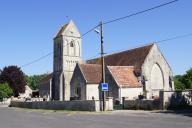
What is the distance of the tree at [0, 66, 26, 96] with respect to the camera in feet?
297

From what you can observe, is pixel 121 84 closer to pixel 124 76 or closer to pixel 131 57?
pixel 124 76

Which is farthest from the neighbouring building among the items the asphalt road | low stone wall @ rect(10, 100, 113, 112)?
the asphalt road

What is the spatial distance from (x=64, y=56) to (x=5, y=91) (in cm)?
1542

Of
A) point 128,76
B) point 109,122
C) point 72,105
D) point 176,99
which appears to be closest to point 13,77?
point 128,76

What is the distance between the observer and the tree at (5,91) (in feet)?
Result: 269

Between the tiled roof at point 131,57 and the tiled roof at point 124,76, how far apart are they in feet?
8.60

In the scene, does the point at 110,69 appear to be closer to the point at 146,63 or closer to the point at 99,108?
the point at 146,63

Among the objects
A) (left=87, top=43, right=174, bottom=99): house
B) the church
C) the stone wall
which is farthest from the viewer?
the stone wall

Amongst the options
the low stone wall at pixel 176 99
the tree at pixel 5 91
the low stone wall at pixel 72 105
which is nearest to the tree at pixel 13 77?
the tree at pixel 5 91

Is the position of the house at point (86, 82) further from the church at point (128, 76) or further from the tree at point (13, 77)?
the tree at point (13, 77)

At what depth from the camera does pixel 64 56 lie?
80.9m

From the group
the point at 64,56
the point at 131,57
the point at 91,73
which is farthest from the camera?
the point at 64,56

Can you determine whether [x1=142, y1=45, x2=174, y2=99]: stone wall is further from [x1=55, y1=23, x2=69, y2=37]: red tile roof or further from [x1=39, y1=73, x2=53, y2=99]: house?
[x1=39, y1=73, x2=53, y2=99]: house

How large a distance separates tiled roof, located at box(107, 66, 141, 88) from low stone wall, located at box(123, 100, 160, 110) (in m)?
11.2
